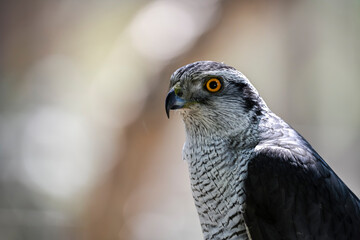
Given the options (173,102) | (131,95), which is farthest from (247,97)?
(131,95)

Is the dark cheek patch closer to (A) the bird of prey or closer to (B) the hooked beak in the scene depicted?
(A) the bird of prey

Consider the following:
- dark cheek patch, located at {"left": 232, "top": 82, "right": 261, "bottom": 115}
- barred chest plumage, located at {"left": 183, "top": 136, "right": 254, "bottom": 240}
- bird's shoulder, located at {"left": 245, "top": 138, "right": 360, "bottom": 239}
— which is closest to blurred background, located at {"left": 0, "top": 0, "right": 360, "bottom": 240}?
dark cheek patch, located at {"left": 232, "top": 82, "right": 261, "bottom": 115}

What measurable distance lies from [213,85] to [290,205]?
0.91 meters

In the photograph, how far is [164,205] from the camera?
812 cm

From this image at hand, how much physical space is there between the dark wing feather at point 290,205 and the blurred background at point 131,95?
3271 mm

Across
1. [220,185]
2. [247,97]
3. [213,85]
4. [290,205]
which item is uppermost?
[213,85]

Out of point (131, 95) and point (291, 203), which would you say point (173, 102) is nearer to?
point (291, 203)

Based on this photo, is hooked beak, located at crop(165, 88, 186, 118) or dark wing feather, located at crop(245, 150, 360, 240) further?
hooked beak, located at crop(165, 88, 186, 118)

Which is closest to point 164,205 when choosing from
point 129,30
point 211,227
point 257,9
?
point 129,30

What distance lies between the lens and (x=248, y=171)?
359 centimetres

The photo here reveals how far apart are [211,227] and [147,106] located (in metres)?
3.20

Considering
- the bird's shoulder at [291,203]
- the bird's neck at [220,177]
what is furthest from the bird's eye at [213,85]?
the bird's shoulder at [291,203]

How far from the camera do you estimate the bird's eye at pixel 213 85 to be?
385 cm

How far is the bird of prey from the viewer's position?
11.5ft
